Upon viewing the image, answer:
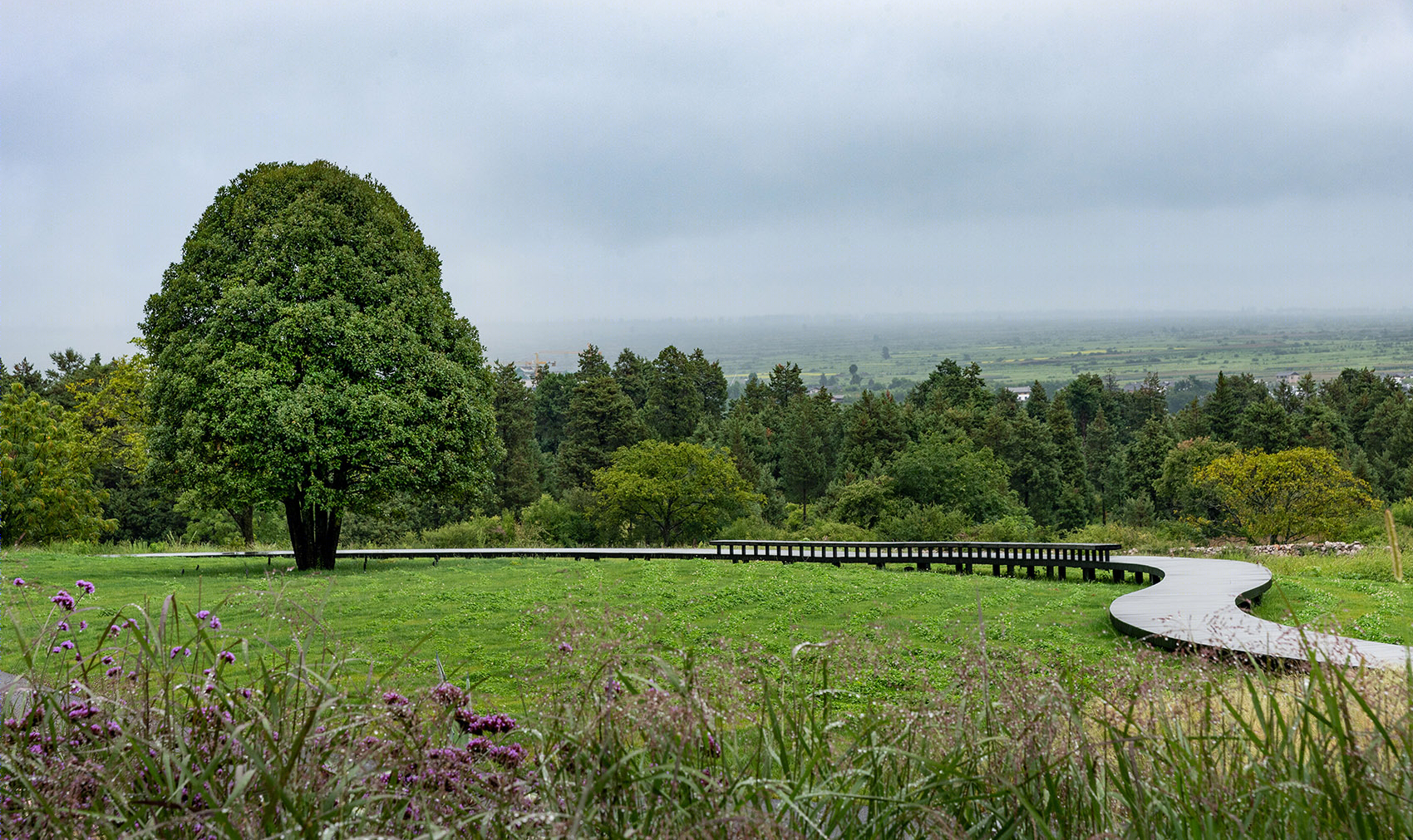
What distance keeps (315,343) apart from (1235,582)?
16.3 m

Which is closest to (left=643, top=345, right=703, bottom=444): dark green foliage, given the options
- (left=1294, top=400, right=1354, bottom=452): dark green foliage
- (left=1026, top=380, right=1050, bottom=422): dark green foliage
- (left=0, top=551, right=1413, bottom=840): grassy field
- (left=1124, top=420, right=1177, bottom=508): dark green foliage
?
(left=1026, top=380, right=1050, bottom=422): dark green foliage

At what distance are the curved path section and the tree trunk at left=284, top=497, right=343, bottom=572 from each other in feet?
48.2

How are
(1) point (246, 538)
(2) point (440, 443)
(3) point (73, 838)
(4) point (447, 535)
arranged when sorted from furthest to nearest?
(4) point (447, 535) < (1) point (246, 538) < (2) point (440, 443) < (3) point (73, 838)

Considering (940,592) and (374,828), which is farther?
(940,592)

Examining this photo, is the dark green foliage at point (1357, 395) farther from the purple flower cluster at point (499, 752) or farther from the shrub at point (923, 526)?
the purple flower cluster at point (499, 752)

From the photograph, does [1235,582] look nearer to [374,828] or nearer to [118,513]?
[374,828]

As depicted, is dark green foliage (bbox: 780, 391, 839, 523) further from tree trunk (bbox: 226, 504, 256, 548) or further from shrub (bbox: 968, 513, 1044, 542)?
tree trunk (bbox: 226, 504, 256, 548)

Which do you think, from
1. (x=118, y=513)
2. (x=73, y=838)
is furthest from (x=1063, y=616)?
(x=118, y=513)

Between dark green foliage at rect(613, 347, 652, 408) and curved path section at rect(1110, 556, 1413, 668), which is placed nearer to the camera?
curved path section at rect(1110, 556, 1413, 668)

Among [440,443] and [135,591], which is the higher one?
[440,443]

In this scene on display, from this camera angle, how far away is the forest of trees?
103 feet

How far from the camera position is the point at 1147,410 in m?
79.7

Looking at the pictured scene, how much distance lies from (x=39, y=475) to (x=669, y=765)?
31966mm

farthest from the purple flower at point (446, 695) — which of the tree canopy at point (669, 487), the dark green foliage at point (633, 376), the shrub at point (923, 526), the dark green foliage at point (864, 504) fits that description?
the dark green foliage at point (633, 376)
